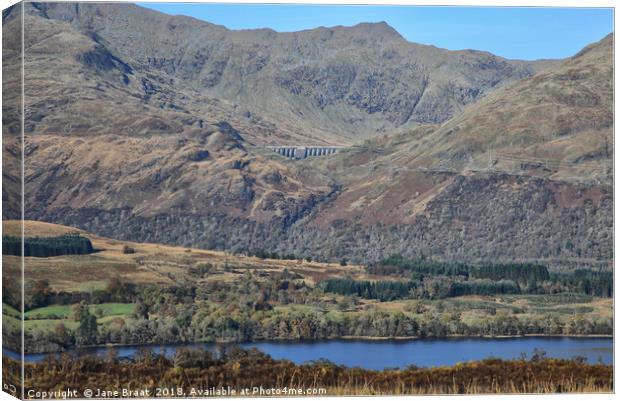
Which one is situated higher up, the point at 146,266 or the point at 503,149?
the point at 503,149

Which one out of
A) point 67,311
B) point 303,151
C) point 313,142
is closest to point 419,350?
point 67,311

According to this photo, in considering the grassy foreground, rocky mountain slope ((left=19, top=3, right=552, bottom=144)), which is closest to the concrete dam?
rocky mountain slope ((left=19, top=3, right=552, bottom=144))

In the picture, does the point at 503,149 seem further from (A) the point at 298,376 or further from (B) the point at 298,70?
(A) the point at 298,376

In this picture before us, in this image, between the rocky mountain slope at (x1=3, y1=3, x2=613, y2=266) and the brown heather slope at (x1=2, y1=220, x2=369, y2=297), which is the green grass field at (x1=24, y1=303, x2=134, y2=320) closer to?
the brown heather slope at (x1=2, y1=220, x2=369, y2=297)

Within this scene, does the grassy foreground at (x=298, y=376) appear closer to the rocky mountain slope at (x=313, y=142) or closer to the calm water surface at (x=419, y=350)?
the calm water surface at (x=419, y=350)

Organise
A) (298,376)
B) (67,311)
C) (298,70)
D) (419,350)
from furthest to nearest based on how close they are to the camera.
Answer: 1. (298,70)
2. (419,350)
3. (67,311)
4. (298,376)

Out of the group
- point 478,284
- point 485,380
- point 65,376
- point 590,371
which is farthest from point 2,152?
point 478,284

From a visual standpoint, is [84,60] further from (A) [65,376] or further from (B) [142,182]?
(A) [65,376]
